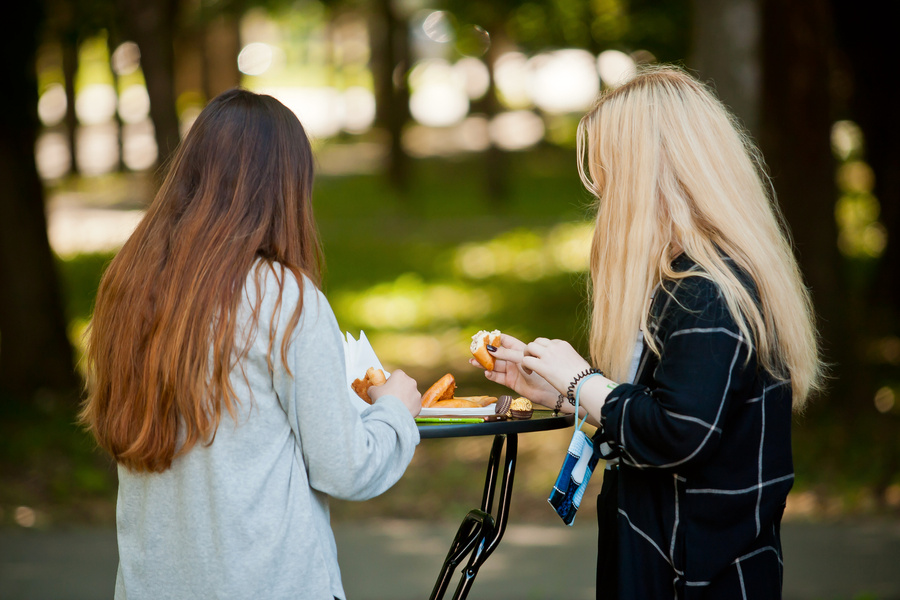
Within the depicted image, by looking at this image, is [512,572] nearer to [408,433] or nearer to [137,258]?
[408,433]

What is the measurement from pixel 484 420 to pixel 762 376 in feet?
2.38

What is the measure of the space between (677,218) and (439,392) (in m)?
0.88

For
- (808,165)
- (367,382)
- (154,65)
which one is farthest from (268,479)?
(808,165)

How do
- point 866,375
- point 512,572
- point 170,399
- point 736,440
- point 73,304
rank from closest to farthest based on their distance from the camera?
point 170,399
point 736,440
point 512,572
point 866,375
point 73,304

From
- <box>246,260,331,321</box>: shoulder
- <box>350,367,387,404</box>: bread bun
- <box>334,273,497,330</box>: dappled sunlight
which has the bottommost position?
<box>334,273,497,330</box>: dappled sunlight

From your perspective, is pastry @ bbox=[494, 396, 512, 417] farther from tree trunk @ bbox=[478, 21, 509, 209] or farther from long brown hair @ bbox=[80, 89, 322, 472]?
tree trunk @ bbox=[478, 21, 509, 209]

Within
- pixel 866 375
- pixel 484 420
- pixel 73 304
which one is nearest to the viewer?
pixel 484 420

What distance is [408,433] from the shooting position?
2111 millimetres

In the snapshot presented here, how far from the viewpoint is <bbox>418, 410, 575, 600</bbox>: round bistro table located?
2307mm

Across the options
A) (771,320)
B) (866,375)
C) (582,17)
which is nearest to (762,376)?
(771,320)

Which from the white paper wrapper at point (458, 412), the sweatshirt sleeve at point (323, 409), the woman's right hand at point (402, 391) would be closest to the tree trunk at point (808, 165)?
the white paper wrapper at point (458, 412)

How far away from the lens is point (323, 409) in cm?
190

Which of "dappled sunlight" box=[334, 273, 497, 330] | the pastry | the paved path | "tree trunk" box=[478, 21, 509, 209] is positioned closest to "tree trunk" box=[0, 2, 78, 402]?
the paved path

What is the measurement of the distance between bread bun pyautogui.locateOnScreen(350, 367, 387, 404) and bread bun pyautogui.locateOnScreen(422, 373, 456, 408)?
7.0 inches
